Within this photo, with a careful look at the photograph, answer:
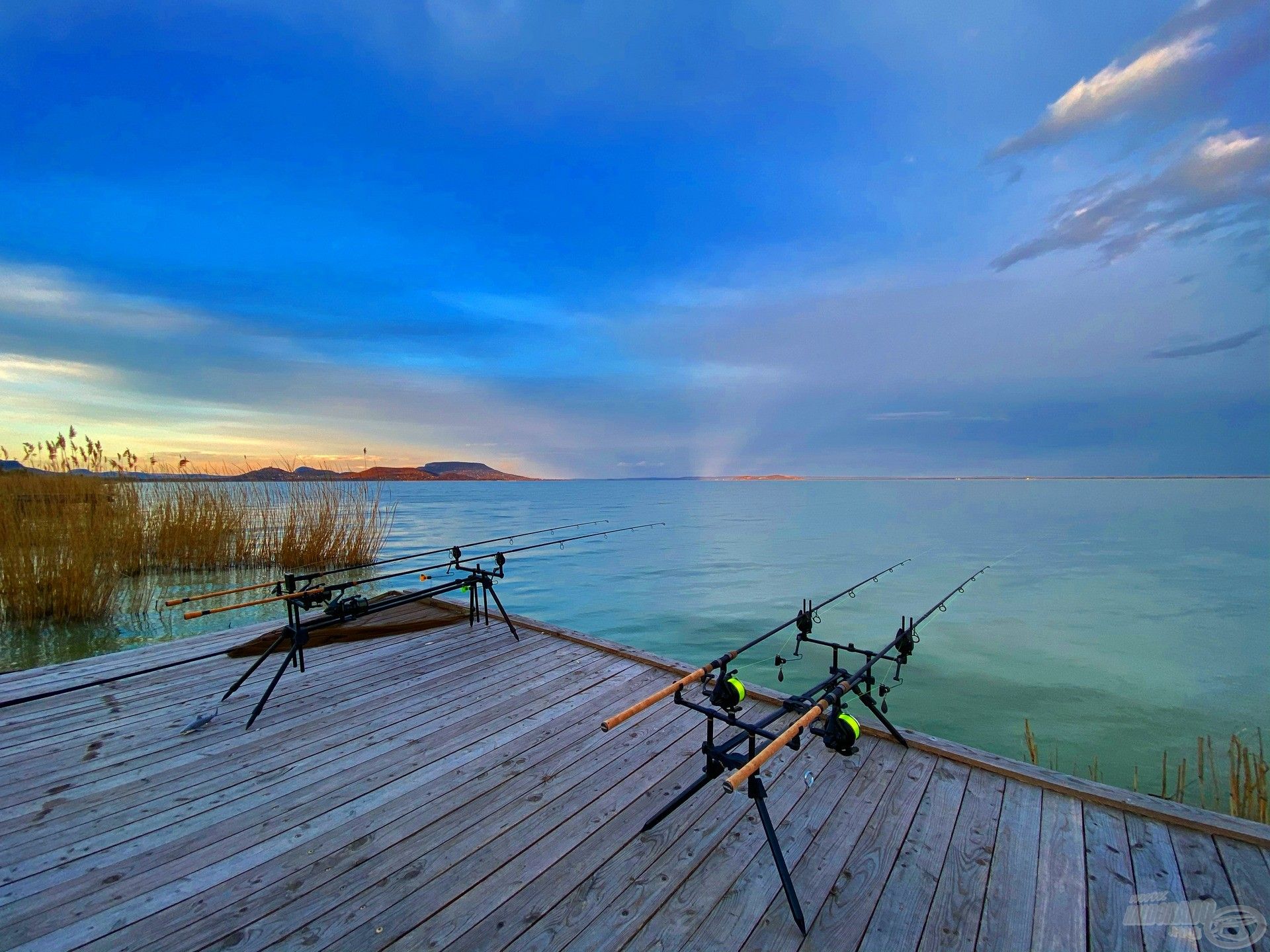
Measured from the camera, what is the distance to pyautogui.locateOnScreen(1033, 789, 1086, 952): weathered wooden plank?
6.23 feet

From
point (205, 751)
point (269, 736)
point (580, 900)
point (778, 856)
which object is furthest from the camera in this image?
point (269, 736)

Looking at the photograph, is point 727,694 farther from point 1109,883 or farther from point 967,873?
point 1109,883

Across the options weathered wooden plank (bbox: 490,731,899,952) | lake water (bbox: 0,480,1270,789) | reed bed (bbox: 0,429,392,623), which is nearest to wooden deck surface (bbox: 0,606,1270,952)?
weathered wooden plank (bbox: 490,731,899,952)

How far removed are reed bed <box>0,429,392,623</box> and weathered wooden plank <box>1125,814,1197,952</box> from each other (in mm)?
10913

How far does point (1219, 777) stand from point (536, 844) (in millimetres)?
6371

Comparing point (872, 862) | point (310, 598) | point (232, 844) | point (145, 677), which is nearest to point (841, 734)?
point (872, 862)

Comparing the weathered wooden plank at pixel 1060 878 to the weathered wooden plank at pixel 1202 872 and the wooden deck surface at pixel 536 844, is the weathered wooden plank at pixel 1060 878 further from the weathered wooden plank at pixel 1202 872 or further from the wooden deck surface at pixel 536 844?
the weathered wooden plank at pixel 1202 872

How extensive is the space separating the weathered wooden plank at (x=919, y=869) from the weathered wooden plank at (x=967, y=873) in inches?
1.0

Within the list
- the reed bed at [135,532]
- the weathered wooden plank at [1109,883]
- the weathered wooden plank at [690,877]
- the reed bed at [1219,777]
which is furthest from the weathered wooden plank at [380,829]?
the reed bed at [135,532]

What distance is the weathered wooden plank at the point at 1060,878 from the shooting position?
190cm

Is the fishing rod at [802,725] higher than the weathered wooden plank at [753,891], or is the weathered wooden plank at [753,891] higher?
the fishing rod at [802,725]

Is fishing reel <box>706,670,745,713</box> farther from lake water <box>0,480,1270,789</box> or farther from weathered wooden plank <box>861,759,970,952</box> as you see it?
lake water <box>0,480,1270,789</box>

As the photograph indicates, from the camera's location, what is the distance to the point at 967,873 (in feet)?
7.20

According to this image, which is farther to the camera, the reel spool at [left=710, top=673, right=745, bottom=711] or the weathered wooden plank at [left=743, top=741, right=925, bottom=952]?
the reel spool at [left=710, top=673, right=745, bottom=711]
